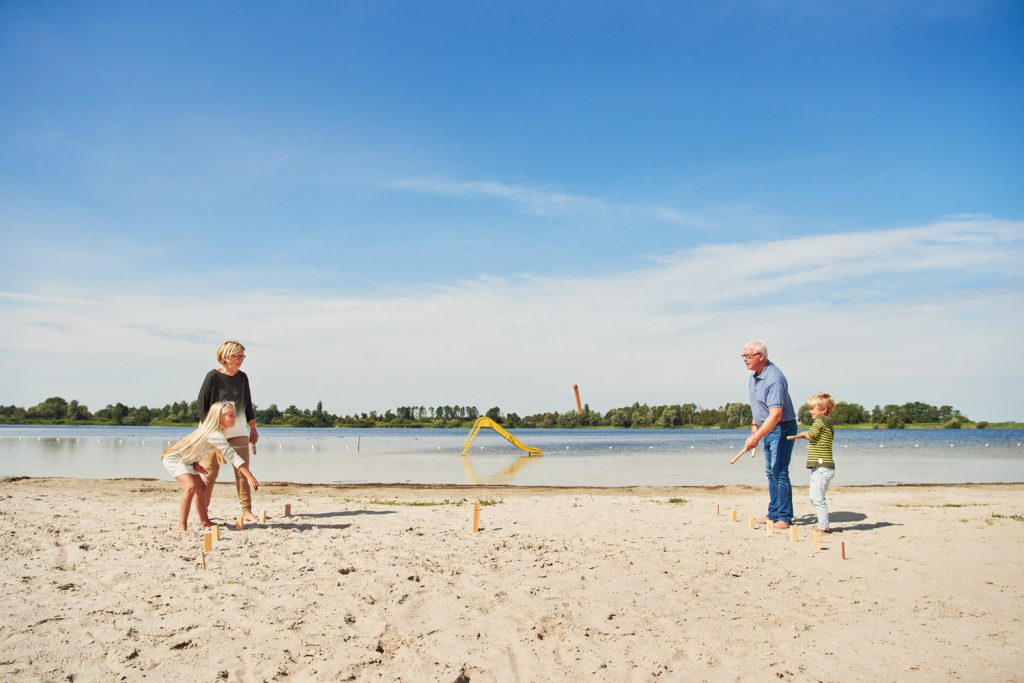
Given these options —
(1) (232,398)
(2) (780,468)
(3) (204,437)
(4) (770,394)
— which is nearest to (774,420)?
(4) (770,394)

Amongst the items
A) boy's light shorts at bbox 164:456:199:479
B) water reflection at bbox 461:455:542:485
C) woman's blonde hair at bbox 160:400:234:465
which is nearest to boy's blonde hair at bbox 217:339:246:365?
woman's blonde hair at bbox 160:400:234:465

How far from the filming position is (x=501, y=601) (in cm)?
592

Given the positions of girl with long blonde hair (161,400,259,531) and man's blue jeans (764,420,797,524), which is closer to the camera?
girl with long blonde hair (161,400,259,531)

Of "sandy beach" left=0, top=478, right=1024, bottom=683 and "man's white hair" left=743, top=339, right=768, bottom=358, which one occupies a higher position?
"man's white hair" left=743, top=339, right=768, bottom=358

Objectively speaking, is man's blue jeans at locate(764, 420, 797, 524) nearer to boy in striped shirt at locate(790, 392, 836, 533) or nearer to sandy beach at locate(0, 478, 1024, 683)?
boy in striped shirt at locate(790, 392, 836, 533)

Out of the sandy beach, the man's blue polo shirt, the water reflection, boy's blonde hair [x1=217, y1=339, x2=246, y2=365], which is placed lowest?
the water reflection

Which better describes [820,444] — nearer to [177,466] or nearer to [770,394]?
[770,394]

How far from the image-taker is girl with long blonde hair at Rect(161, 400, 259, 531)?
7742 mm

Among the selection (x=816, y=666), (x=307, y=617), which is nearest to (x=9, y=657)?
(x=307, y=617)

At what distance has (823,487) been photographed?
8453 millimetres

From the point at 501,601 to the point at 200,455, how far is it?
408 cm

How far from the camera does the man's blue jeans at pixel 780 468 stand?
28.3 ft

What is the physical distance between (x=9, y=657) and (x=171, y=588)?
4.28ft

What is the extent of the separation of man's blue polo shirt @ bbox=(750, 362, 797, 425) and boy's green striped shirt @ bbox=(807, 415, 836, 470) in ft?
1.06
